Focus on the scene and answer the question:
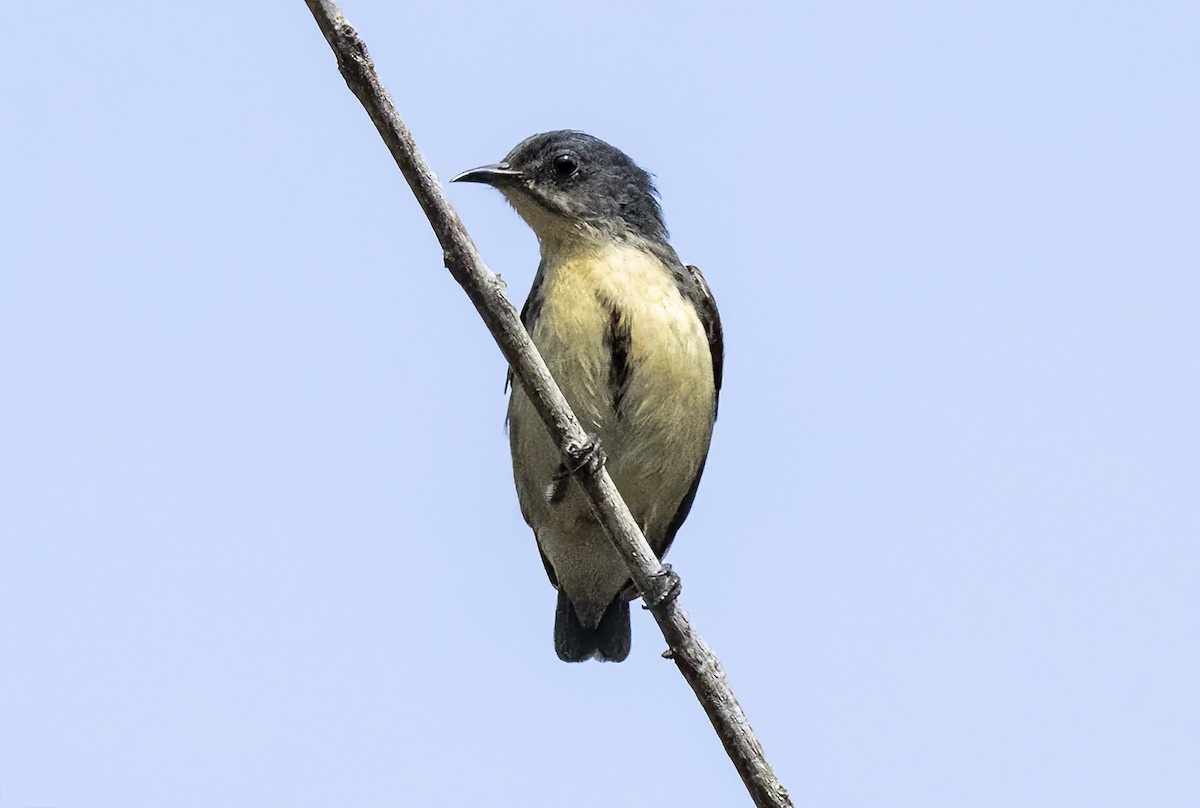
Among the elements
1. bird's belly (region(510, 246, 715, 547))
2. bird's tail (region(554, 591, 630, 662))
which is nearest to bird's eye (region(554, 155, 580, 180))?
bird's belly (region(510, 246, 715, 547))

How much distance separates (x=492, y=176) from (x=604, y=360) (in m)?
1.30

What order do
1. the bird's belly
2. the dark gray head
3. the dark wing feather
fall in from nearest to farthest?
1. the bird's belly
2. the dark gray head
3. the dark wing feather

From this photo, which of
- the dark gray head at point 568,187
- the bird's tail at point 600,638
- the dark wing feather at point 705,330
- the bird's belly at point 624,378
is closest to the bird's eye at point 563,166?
the dark gray head at point 568,187

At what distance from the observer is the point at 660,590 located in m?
6.55

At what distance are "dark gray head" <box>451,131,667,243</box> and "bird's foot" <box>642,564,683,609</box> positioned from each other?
2451 millimetres

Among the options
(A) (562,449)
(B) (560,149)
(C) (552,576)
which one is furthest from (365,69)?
(C) (552,576)

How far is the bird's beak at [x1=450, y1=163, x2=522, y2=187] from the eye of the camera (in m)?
8.28

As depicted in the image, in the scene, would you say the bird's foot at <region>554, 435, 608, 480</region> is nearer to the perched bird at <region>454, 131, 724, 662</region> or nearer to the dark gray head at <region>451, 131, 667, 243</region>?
the perched bird at <region>454, 131, 724, 662</region>

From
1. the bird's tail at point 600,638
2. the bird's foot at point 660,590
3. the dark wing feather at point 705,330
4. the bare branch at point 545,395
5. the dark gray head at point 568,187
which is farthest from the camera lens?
the bird's tail at point 600,638

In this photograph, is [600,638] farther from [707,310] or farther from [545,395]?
[545,395]

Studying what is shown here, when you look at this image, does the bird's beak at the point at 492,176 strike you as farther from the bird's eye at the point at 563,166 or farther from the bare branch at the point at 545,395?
the bare branch at the point at 545,395

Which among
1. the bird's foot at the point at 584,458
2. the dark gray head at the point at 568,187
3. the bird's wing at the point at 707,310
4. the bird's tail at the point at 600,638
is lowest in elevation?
the bird's foot at the point at 584,458

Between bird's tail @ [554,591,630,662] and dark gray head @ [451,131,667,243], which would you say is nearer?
dark gray head @ [451,131,667,243]

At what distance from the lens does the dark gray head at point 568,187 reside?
8.32 meters
